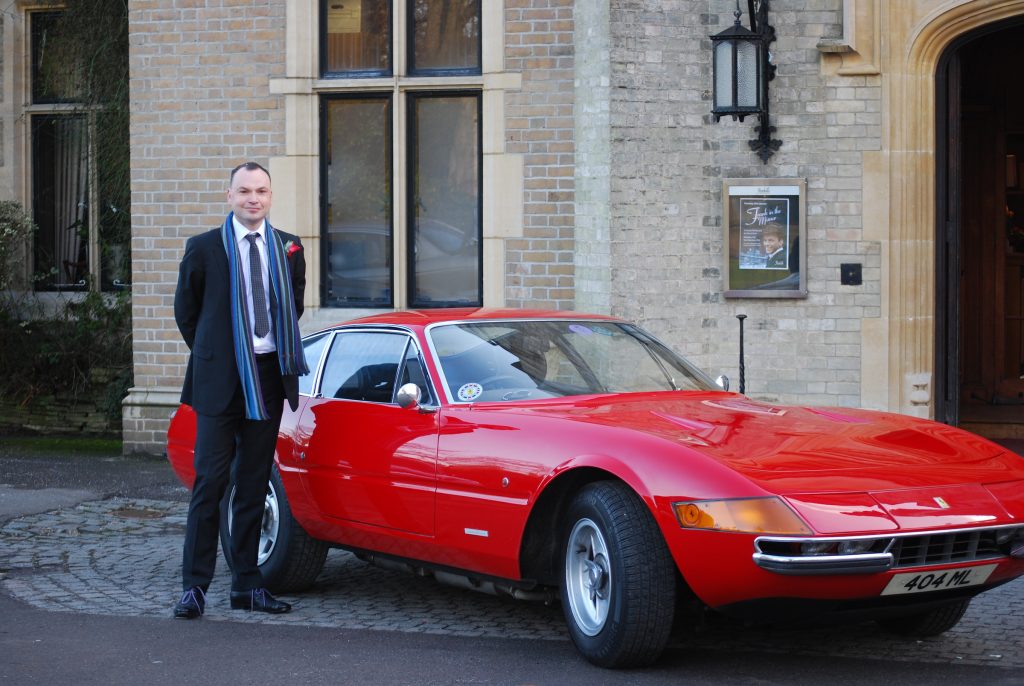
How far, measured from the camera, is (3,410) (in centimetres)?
1420

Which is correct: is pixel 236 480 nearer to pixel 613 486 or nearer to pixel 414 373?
pixel 414 373

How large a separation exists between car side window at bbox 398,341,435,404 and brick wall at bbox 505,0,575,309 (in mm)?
5285

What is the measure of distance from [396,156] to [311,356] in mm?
5341

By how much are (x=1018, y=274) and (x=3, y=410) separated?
10156mm

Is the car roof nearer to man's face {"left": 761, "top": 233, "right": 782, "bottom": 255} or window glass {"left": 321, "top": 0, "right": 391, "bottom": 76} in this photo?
man's face {"left": 761, "top": 233, "right": 782, "bottom": 255}

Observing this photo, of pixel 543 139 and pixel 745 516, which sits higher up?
pixel 543 139

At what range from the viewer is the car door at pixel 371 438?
19.6ft

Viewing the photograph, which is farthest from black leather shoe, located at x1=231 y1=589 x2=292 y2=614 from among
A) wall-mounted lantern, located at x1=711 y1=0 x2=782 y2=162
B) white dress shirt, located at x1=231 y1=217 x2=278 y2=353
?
wall-mounted lantern, located at x1=711 y1=0 x2=782 y2=162

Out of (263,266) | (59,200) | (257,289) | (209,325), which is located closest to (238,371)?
(209,325)

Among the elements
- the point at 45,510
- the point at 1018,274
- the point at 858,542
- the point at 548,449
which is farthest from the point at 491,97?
the point at 858,542

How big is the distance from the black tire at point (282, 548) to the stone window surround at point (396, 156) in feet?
16.8

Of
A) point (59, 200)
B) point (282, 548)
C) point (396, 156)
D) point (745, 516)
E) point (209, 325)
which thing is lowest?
point (282, 548)

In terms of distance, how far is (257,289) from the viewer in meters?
6.37

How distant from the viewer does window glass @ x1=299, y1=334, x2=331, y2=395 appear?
6.88m
